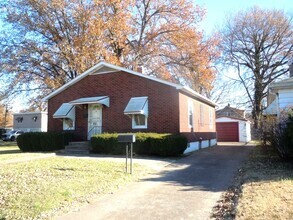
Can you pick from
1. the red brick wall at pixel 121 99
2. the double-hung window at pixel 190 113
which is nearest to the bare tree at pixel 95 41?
the red brick wall at pixel 121 99

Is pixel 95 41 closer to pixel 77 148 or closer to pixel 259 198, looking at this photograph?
pixel 77 148

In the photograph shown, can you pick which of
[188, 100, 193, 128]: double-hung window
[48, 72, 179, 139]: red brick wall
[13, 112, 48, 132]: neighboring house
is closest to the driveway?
[48, 72, 179, 139]: red brick wall

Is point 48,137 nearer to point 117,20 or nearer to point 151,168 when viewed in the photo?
point 151,168

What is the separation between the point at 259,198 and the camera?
20.9ft

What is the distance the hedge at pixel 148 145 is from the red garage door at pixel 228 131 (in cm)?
2113

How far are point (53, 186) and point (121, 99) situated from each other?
1157 cm

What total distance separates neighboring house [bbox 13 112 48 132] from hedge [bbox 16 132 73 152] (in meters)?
23.9

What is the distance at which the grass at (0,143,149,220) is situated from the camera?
623 centimetres

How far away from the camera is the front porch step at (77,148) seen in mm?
17688

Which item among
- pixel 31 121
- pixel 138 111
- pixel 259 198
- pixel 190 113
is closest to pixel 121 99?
pixel 138 111

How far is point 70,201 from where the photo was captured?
6766 millimetres

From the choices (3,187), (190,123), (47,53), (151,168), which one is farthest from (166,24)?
(3,187)

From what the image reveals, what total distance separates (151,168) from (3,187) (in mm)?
5259

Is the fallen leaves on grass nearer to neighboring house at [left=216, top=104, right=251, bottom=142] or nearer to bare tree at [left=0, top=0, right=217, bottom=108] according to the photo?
bare tree at [left=0, top=0, right=217, bottom=108]
